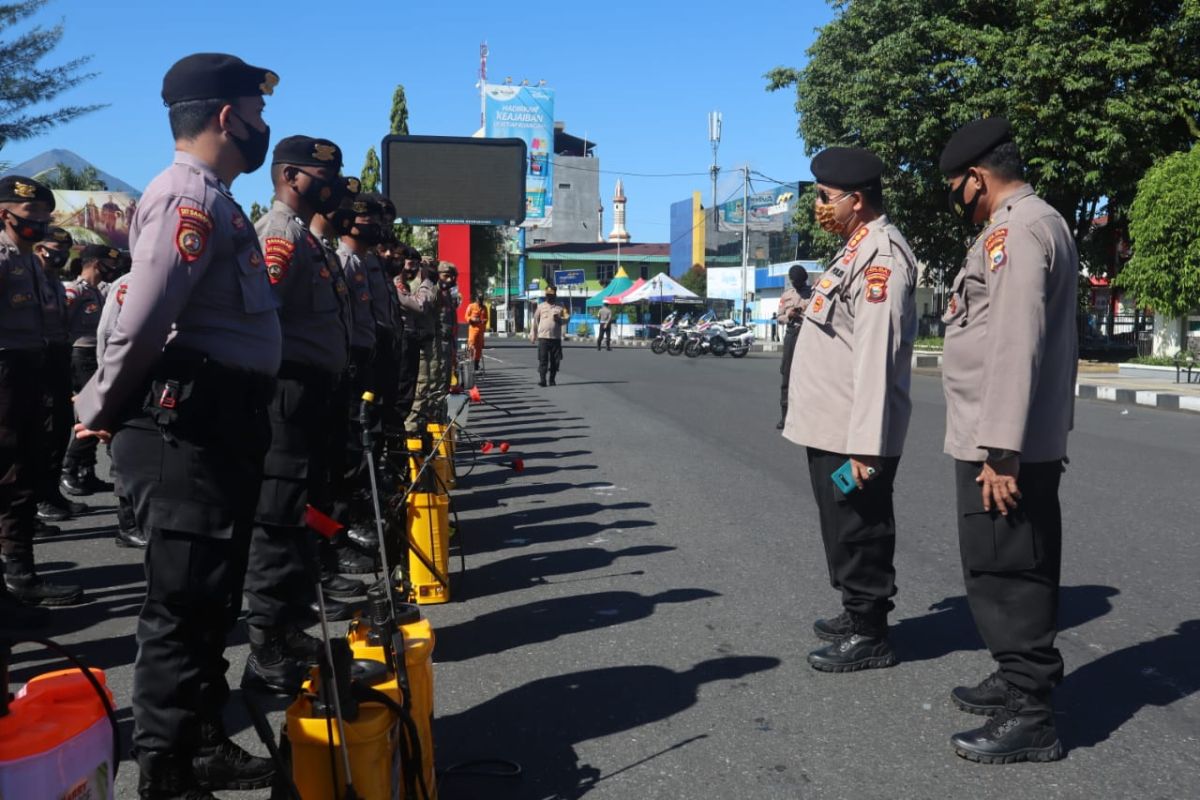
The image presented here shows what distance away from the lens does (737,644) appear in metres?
4.20

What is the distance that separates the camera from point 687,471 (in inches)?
348

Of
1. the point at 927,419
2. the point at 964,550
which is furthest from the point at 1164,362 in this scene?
the point at 964,550

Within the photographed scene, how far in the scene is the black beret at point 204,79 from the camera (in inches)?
111

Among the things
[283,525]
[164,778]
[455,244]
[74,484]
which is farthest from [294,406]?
[455,244]

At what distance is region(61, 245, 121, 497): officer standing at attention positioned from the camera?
749cm

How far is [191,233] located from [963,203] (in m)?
2.33

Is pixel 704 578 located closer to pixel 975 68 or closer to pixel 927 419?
pixel 927 419

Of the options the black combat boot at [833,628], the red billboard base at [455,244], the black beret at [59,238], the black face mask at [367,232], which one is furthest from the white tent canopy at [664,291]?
the black combat boot at [833,628]

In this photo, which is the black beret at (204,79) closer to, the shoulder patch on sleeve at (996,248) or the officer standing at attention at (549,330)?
the shoulder patch on sleeve at (996,248)

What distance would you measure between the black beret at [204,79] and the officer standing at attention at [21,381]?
112 inches

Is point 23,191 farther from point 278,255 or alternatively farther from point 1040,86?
point 1040,86

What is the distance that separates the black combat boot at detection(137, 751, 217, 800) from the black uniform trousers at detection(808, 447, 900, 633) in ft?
7.58

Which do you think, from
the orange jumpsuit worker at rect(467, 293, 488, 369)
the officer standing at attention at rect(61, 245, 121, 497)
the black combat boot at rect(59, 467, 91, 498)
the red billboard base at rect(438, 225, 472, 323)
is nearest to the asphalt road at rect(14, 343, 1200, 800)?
the black combat boot at rect(59, 467, 91, 498)

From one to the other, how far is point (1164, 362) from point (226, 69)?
22069 mm
